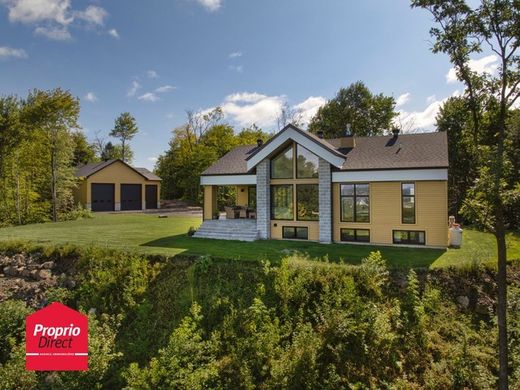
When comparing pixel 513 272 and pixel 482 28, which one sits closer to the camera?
pixel 482 28

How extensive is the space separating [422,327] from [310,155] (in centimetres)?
899

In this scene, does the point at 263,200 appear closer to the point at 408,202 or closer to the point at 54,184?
the point at 408,202

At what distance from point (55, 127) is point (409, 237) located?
80.7 ft

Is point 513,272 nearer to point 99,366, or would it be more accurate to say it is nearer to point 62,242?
point 99,366

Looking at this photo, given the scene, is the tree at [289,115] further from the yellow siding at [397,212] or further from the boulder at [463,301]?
the boulder at [463,301]

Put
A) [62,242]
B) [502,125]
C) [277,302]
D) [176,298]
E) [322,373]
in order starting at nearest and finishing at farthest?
[502,125]
[322,373]
[277,302]
[176,298]
[62,242]

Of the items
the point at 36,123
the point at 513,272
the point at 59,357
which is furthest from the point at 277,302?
the point at 36,123

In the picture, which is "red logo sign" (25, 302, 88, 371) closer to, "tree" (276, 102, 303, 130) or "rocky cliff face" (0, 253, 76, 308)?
"rocky cliff face" (0, 253, 76, 308)

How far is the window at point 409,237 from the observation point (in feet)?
43.7

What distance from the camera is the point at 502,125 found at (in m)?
6.35

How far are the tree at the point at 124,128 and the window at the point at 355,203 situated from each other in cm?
4923

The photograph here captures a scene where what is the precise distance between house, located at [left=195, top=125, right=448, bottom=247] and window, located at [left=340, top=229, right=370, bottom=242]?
0.14 feet

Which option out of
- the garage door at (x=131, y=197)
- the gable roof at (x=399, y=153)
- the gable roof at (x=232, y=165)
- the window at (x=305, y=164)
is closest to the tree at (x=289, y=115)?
the garage door at (x=131, y=197)

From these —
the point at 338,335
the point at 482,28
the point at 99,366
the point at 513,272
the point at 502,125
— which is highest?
the point at 482,28
